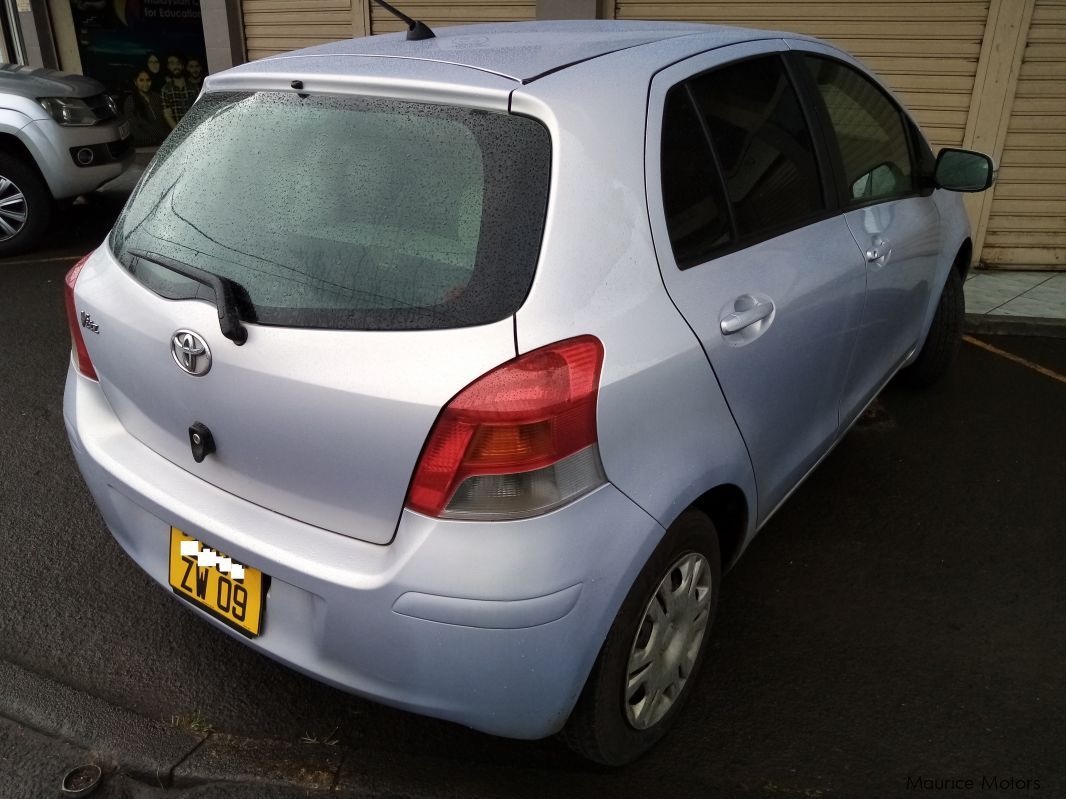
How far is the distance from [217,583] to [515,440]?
0.82m

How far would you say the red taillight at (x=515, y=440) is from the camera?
172cm

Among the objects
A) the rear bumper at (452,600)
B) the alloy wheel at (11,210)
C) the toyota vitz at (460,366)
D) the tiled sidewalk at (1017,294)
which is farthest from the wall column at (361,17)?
the rear bumper at (452,600)

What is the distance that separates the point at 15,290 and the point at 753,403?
17.6ft

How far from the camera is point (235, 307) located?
1.92 meters

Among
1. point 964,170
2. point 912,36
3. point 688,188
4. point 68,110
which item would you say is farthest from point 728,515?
point 68,110

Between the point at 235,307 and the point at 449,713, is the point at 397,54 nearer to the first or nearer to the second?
the point at 235,307

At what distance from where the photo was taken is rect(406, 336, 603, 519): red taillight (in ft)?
5.64

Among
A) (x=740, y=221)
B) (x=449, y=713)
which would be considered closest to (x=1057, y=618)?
(x=740, y=221)

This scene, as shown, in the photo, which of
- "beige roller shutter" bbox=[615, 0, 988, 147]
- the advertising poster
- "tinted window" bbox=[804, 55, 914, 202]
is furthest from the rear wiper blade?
the advertising poster

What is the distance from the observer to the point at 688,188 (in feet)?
7.17

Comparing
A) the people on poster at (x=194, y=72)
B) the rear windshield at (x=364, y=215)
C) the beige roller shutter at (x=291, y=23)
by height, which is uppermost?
the rear windshield at (x=364, y=215)

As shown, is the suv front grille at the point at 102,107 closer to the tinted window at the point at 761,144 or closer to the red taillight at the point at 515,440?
the tinted window at the point at 761,144

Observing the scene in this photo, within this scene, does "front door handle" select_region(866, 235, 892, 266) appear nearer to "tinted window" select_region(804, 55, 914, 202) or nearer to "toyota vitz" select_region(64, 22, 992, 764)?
"tinted window" select_region(804, 55, 914, 202)

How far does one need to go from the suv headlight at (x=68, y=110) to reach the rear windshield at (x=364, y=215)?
5495mm
